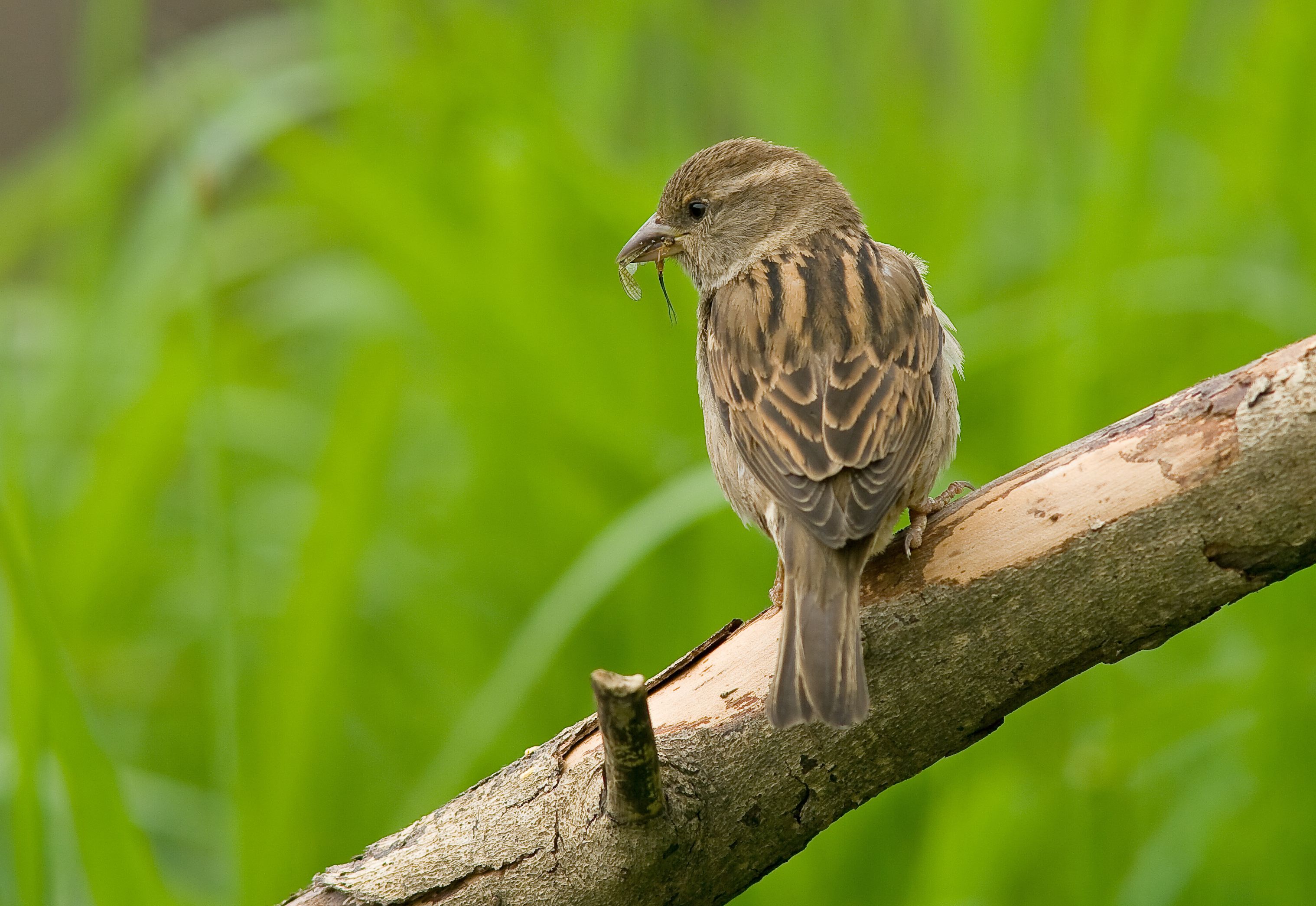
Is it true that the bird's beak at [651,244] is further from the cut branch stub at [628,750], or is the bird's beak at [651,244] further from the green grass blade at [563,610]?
the cut branch stub at [628,750]

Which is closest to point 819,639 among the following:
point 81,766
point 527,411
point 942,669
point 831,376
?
point 942,669

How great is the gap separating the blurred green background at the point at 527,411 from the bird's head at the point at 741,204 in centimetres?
60

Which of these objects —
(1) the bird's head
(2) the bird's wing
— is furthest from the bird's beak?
(2) the bird's wing

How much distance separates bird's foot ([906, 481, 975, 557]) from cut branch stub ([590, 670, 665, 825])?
68 centimetres

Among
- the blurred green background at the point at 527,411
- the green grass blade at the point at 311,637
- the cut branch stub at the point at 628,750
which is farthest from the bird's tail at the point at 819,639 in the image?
the green grass blade at the point at 311,637

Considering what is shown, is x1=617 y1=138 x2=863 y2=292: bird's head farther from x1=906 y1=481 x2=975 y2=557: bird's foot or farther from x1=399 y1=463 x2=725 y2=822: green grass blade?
x1=906 y1=481 x2=975 y2=557: bird's foot

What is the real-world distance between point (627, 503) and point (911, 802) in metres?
1.21

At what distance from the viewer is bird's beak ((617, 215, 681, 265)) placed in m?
3.71

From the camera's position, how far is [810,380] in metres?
2.95

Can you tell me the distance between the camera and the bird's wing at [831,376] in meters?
2.67

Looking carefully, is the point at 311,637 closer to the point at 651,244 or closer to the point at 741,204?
the point at 651,244

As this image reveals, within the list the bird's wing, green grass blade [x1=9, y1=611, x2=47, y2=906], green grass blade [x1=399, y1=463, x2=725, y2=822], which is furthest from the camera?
green grass blade [x1=399, y1=463, x2=725, y2=822]

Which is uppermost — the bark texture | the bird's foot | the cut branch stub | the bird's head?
the bird's head

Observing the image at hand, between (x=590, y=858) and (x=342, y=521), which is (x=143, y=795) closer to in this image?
(x=342, y=521)
